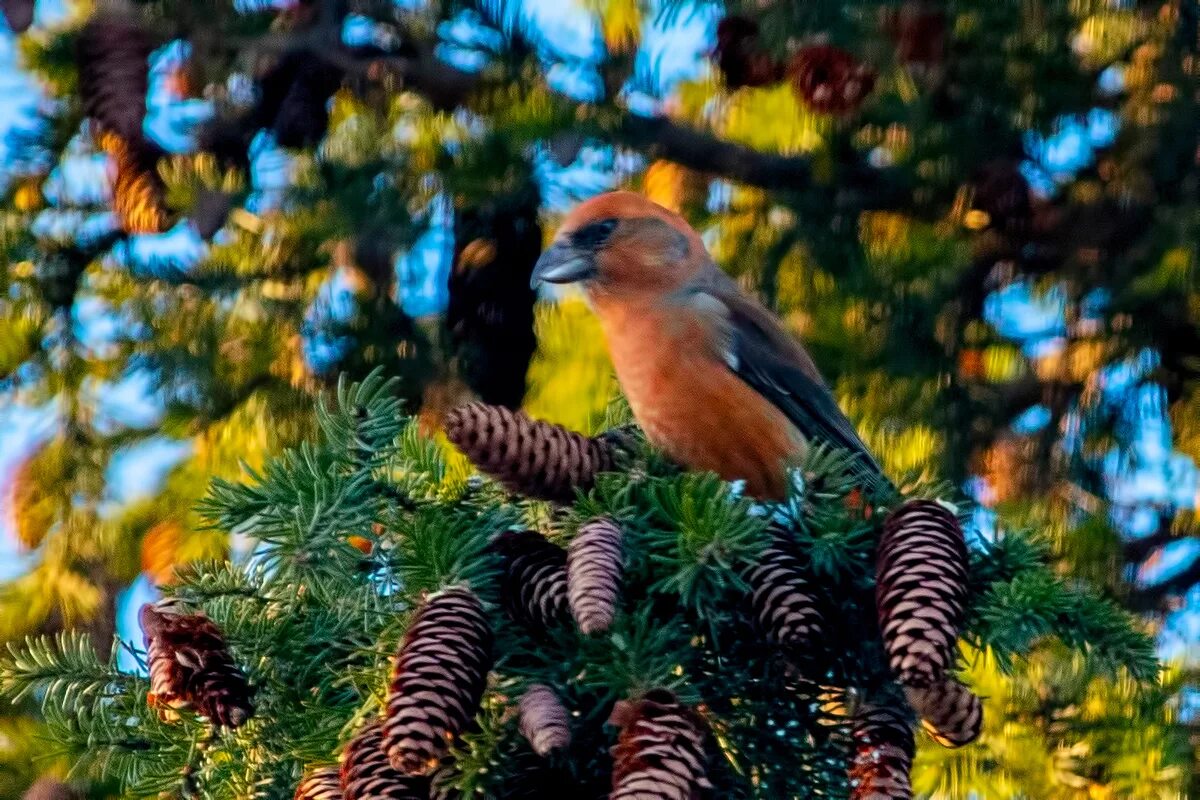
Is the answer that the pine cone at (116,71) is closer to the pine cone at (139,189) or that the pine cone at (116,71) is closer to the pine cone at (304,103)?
the pine cone at (139,189)

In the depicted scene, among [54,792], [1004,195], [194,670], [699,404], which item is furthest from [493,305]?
[194,670]

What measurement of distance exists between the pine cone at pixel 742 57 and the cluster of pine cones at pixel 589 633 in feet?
4.11

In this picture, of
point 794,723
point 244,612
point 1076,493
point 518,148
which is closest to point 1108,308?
point 1076,493

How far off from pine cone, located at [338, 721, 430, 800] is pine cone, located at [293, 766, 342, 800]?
1.5 inches

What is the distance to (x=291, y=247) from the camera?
3119mm

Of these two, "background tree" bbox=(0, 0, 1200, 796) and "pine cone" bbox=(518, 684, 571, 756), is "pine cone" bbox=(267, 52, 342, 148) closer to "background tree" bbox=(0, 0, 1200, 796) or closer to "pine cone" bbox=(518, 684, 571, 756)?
"background tree" bbox=(0, 0, 1200, 796)

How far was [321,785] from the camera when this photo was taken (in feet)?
5.60

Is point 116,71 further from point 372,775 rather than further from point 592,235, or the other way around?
point 372,775

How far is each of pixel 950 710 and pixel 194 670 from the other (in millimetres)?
878

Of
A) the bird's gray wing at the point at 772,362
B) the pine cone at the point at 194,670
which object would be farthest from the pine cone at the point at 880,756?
the bird's gray wing at the point at 772,362

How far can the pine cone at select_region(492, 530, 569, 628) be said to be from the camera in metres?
1.73

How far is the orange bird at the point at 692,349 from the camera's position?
279cm

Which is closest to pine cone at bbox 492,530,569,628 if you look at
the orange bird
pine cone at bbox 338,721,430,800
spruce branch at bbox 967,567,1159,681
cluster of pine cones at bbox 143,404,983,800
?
cluster of pine cones at bbox 143,404,983,800

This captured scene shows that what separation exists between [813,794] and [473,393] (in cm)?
154
